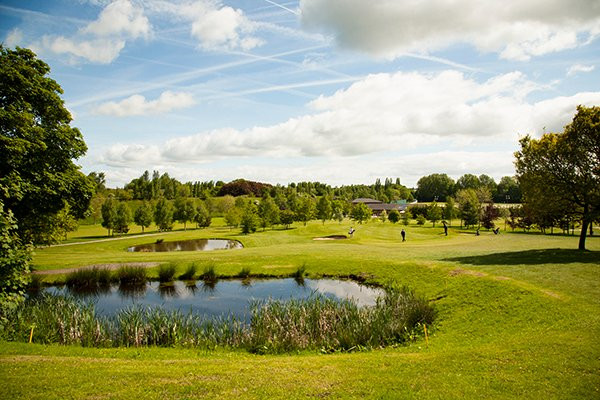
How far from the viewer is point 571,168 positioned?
101 ft

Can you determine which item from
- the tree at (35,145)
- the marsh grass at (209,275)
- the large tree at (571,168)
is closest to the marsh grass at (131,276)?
the marsh grass at (209,275)

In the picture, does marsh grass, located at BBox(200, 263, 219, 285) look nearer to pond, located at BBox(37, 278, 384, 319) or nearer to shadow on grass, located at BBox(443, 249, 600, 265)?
pond, located at BBox(37, 278, 384, 319)

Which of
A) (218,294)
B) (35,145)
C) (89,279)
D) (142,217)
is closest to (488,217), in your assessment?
(218,294)

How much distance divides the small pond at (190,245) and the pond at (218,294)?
28447 mm

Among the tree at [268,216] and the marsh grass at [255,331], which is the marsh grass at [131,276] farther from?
the tree at [268,216]

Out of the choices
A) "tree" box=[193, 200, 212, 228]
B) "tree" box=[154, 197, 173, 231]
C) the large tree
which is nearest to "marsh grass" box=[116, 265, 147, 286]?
the large tree

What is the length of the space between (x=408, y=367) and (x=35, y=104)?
3130 cm

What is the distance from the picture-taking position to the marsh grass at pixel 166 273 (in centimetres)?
3302

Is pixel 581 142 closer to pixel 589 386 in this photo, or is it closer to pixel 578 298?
pixel 578 298

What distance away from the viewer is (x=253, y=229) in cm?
8206

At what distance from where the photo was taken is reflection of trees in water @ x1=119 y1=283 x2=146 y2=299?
1137 inches

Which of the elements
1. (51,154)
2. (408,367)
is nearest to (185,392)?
(408,367)

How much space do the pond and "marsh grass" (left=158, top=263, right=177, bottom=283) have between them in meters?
0.80

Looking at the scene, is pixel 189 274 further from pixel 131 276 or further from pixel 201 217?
pixel 201 217
